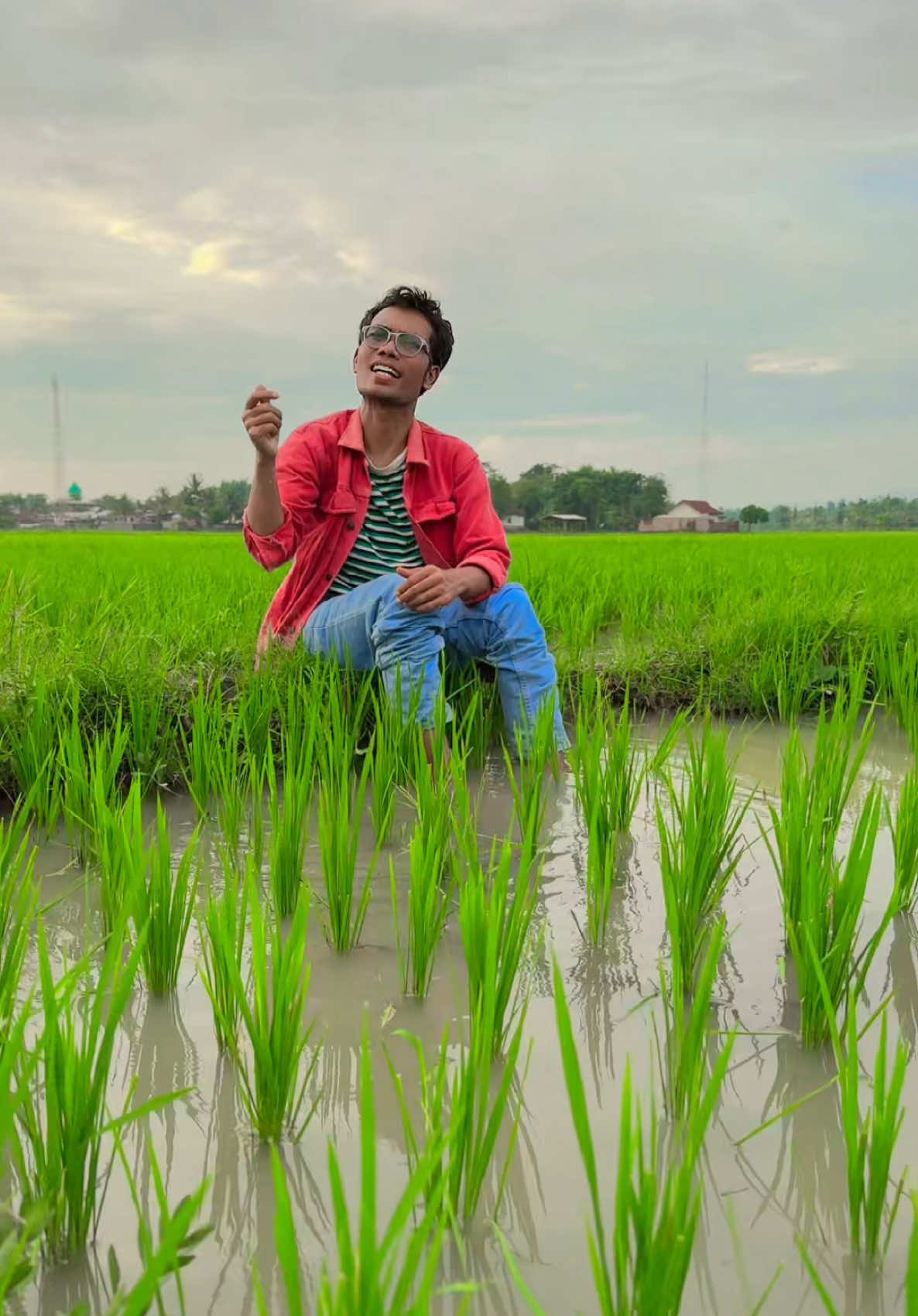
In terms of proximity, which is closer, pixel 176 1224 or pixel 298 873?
pixel 176 1224

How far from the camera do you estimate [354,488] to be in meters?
2.86

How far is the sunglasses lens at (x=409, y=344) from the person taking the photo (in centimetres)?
257

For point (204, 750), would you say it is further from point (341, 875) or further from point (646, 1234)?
point (646, 1234)

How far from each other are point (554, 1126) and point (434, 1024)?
293mm

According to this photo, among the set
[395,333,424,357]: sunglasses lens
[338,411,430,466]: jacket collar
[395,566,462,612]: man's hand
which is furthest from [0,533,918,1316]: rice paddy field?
[395,333,424,357]: sunglasses lens

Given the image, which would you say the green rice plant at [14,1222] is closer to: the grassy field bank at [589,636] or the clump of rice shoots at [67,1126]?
the clump of rice shoots at [67,1126]

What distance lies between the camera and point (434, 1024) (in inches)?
56.7

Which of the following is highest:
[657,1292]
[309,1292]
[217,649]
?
[217,649]

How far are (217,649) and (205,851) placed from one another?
112 cm

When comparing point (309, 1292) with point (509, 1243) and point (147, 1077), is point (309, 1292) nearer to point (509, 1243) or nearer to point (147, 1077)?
point (509, 1243)

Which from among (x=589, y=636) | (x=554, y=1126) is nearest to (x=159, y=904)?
(x=554, y=1126)

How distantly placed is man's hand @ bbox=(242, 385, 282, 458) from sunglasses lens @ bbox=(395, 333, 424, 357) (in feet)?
1.25

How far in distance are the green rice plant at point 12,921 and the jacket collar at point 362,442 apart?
4.69 feet

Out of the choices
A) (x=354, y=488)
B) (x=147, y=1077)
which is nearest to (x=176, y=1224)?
(x=147, y=1077)
